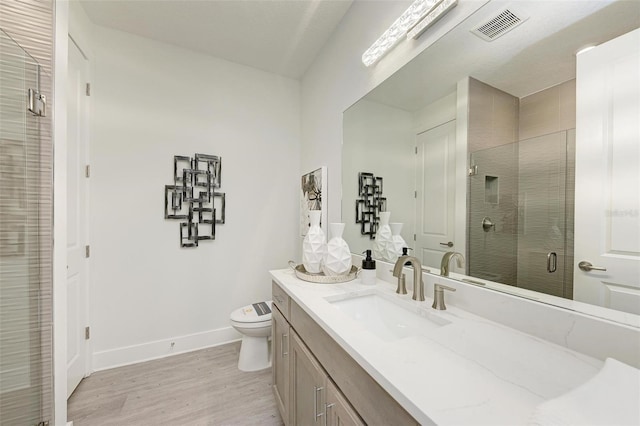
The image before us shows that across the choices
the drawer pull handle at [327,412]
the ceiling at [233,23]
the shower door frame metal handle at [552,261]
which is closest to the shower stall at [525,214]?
the shower door frame metal handle at [552,261]

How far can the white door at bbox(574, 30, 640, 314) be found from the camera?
0.61 meters

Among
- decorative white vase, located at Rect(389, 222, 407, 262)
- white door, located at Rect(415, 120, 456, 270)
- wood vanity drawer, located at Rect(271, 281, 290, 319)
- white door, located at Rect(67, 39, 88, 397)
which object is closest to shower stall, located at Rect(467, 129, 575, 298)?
white door, located at Rect(415, 120, 456, 270)

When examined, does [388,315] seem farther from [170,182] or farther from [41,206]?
[170,182]

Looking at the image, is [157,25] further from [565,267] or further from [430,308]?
[565,267]

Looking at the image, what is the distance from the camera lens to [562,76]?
73 cm

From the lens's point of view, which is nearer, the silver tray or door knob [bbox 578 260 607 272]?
door knob [bbox 578 260 607 272]

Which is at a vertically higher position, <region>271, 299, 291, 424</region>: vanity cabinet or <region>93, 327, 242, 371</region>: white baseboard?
<region>271, 299, 291, 424</region>: vanity cabinet

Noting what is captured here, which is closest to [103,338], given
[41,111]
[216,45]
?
[41,111]

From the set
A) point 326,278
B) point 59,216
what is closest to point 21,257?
point 59,216

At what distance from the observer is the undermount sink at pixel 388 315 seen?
3.19ft

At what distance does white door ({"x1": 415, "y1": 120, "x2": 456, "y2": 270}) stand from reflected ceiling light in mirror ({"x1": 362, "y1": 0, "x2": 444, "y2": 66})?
559mm

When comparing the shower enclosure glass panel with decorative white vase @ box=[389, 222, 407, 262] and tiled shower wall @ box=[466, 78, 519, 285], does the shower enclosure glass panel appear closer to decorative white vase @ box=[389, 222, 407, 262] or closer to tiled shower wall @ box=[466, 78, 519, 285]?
decorative white vase @ box=[389, 222, 407, 262]

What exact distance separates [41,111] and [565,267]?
7.42ft

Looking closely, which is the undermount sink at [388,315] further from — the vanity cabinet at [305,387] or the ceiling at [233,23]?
the ceiling at [233,23]
